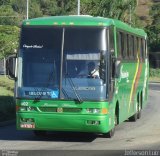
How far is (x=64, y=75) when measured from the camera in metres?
15.7

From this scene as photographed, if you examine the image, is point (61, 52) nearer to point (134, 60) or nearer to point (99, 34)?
point (99, 34)

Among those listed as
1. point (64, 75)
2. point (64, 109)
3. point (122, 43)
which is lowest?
point (64, 109)

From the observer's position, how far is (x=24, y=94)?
15.8m

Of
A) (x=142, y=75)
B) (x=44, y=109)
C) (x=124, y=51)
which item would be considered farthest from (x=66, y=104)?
(x=142, y=75)

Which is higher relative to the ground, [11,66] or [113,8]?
[113,8]

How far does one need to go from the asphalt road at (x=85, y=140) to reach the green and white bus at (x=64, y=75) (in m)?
0.41

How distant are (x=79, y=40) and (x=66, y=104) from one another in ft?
5.35

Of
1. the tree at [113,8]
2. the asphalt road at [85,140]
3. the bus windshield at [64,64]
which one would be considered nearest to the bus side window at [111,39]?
the bus windshield at [64,64]

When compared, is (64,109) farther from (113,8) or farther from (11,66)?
(113,8)

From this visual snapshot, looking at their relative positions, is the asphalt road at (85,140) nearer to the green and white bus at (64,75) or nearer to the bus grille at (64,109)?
the green and white bus at (64,75)

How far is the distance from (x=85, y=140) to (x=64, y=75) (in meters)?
2.04

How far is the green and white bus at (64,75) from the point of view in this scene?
51.4ft

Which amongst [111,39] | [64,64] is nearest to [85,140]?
[64,64]

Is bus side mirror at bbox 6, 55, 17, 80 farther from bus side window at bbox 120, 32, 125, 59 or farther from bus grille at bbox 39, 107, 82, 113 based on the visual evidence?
bus side window at bbox 120, 32, 125, 59
